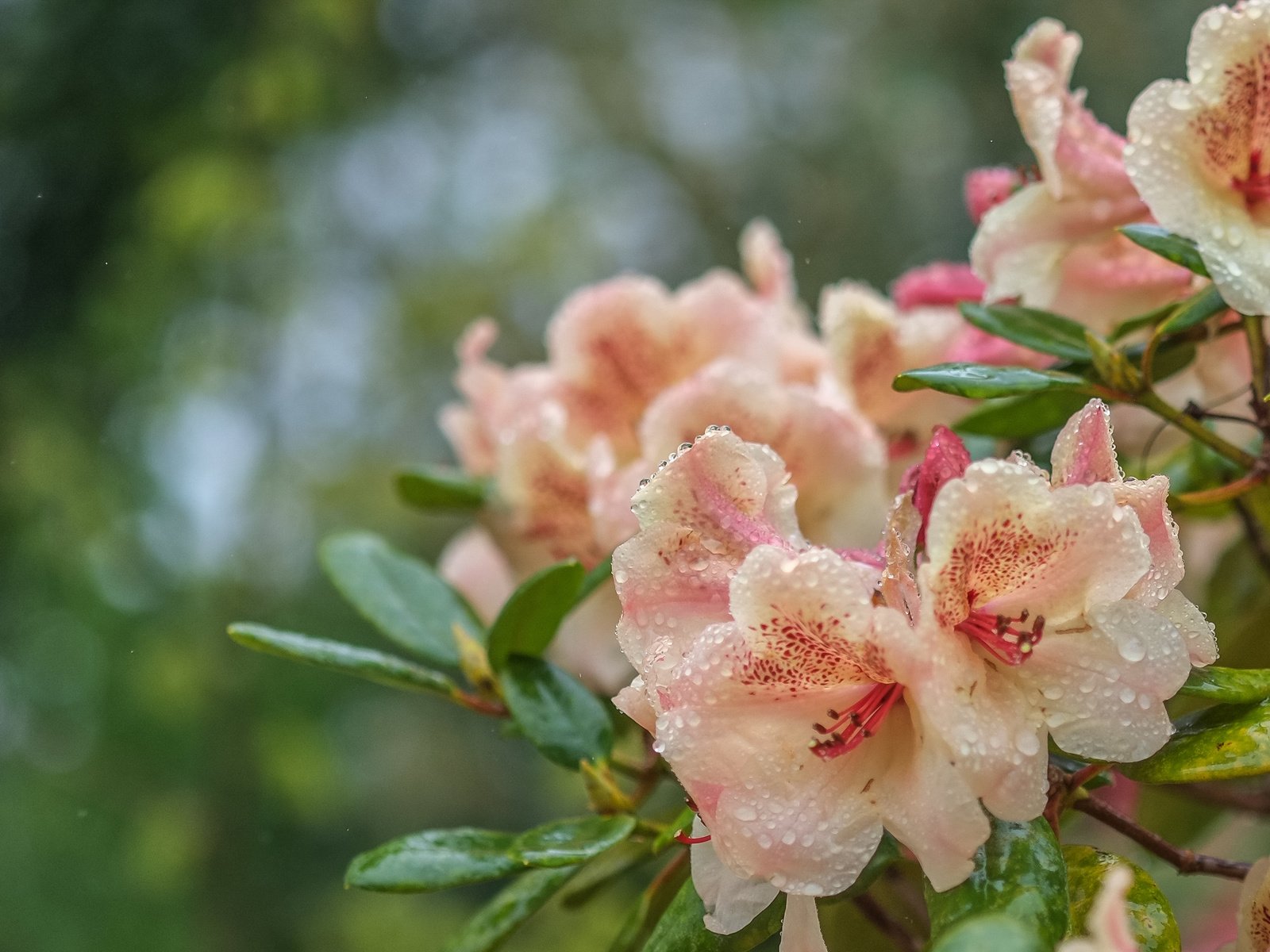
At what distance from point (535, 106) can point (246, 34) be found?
161 centimetres

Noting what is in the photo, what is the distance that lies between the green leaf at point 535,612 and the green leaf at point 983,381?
0.15 metres

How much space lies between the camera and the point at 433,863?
18.2 inches

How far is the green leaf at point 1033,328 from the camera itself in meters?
0.48

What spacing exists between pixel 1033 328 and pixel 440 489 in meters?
0.31

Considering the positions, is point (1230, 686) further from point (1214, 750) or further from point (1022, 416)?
point (1022, 416)

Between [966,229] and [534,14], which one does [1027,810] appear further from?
[534,14]

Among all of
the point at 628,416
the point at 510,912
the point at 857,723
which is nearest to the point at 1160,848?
the point at 857,723

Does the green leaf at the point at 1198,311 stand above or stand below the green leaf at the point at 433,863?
above

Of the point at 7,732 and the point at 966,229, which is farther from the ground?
the point at 966,229

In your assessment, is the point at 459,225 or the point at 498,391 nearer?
the point at 498,391

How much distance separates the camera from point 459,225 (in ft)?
13.3

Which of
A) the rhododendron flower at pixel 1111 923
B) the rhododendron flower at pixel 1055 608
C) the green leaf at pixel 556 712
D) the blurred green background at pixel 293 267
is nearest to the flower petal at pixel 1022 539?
the rhododendron flower at pixel 1055 608

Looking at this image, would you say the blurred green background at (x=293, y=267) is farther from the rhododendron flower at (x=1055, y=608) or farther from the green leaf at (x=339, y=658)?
the rhododendron flower at (x=1055, y=608)

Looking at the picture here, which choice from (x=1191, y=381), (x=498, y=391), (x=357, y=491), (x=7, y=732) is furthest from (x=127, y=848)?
(x=1191, y=381)
